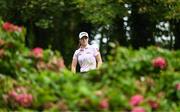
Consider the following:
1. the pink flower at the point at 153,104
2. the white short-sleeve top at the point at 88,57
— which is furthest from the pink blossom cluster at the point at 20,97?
the white short-sleeve top at the point at 88,57

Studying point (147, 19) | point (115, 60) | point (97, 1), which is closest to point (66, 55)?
point (147, 19)

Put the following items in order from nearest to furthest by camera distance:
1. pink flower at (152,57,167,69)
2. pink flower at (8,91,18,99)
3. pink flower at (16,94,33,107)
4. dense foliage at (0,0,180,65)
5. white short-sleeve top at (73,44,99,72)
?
pink flower at (16,94,33,107), pink flower at (8,91,18,99), pink flower at (152,57,167,69), white short-sleeve top at (73,44,99,72), dense foliage at (0,0,180,65)

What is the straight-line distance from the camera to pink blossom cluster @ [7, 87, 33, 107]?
6.34 meters

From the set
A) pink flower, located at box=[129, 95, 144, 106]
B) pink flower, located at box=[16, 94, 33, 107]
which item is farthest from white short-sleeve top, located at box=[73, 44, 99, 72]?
pink flower, located at box=[129, 95, 144, 106]

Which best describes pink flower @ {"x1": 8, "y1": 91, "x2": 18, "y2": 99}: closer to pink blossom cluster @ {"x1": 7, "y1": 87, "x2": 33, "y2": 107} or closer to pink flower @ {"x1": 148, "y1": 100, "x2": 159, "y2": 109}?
pink blossom cluster @ {"x1": 7, "y1": 87, "x2": 33, "y2": 107}

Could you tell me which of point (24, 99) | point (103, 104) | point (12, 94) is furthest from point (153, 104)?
point (12, 94)

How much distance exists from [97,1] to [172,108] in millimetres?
20557

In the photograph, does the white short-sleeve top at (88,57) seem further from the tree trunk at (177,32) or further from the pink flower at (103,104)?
the tree trunk at (177,32)

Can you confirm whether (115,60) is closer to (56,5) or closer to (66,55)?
(56,5)

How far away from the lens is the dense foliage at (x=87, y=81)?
6.01 metres

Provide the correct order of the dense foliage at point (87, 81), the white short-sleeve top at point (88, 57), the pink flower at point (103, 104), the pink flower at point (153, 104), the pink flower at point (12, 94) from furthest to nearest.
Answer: the white short-sleeve top at point (88, 57), the pink flower at point (12, 94), the pink flower at point (153, 104), the dense foliage at point (87, 81), the pink flower at point (103, 104)

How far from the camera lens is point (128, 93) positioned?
20.5 feet

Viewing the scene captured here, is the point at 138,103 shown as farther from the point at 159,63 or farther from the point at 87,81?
the point at 159,63

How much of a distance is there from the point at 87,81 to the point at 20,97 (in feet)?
2.24
